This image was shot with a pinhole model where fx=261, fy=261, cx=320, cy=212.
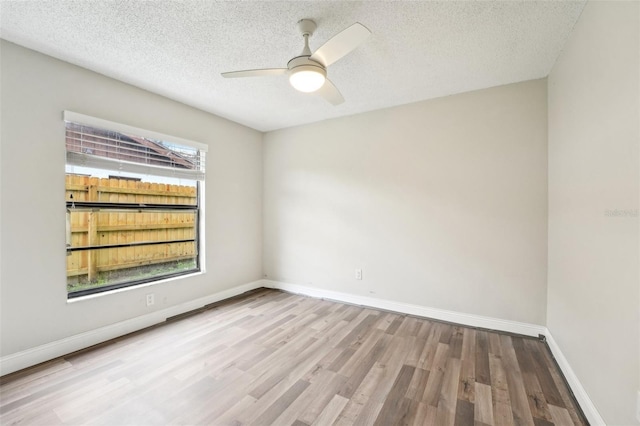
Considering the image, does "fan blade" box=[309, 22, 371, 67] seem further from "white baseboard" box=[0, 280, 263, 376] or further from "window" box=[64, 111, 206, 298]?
"white baseboard" box=[0, 280, 263, 376]

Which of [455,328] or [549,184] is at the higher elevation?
[549,184]

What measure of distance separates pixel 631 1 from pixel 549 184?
1.58m

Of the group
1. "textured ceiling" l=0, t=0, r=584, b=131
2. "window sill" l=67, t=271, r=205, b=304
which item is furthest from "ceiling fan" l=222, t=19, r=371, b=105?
"window sill" l=67, t=271, r=205, b=304

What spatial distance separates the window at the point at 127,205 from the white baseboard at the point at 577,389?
12.1ft

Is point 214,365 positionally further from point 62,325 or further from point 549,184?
point 549,184

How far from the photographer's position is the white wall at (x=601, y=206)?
119cm

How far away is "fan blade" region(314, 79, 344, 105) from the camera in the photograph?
1982 millimetres

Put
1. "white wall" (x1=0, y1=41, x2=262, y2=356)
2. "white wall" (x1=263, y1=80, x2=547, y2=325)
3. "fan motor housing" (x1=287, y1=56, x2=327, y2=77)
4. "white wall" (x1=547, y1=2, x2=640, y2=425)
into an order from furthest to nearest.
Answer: "white wall" (x1=263, y1=80, x2=547, y2=325)
"white wall" (x1=0, y1=41, x2=262, y2=356)
"fan motor housing" (x1=287, y1=56, x2=327, y2=77)
"white wall" (x1=547, y1=2, x2=640, y2=425)

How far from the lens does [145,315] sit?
2.76 m

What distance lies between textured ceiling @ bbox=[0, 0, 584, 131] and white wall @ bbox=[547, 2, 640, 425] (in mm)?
391

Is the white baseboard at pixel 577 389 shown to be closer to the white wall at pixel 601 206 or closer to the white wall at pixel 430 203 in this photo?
the white wall at pixel 601 206

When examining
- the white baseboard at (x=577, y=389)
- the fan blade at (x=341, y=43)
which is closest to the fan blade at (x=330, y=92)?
the fan blade at (x=341, y=43)

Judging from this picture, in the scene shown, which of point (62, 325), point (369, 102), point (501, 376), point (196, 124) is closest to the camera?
point (501, 376)

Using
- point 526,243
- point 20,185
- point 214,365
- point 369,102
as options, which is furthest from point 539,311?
point 20,185
